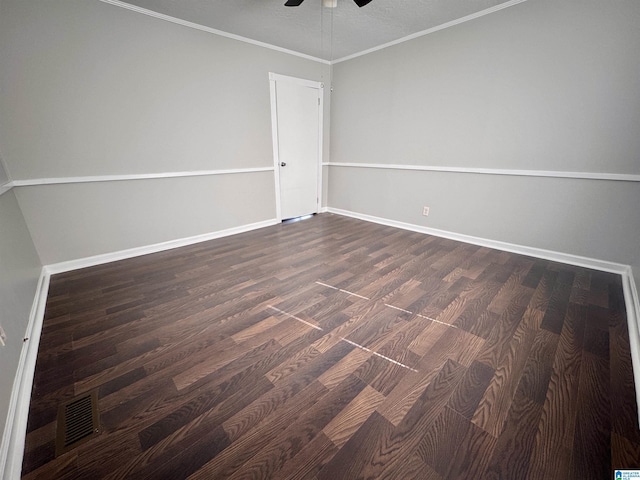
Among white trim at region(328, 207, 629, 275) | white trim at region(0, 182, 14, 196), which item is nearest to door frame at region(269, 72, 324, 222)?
white trim at region(328, 207, 629, 275)

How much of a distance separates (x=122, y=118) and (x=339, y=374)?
3.19 metres

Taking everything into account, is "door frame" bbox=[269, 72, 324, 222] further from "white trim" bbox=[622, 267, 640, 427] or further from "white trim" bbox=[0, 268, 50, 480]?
"white trim" bbox=[622, 267, 640, 427]

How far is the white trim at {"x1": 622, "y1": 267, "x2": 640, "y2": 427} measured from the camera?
141 centimetres

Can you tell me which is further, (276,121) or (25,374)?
(276,121)

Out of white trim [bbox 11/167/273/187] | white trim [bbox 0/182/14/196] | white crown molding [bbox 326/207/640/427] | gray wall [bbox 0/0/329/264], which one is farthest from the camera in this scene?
white trim [bbox 11/167/273/187]

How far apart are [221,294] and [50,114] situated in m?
2.25

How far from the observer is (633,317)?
5.92ft

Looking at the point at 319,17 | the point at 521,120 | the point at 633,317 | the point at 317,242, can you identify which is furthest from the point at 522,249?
the point at 319,17

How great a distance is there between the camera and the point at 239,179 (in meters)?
3.63

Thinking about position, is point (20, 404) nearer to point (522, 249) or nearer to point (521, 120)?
point (522, 249)

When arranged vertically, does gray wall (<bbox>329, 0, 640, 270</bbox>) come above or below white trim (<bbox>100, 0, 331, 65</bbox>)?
below

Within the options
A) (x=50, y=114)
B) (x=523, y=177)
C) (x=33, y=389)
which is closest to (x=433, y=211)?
(x=523, y=177)

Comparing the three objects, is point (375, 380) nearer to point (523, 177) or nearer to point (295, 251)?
point (295, 251)

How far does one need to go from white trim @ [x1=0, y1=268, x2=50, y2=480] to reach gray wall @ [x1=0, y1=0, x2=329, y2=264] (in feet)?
3.74
